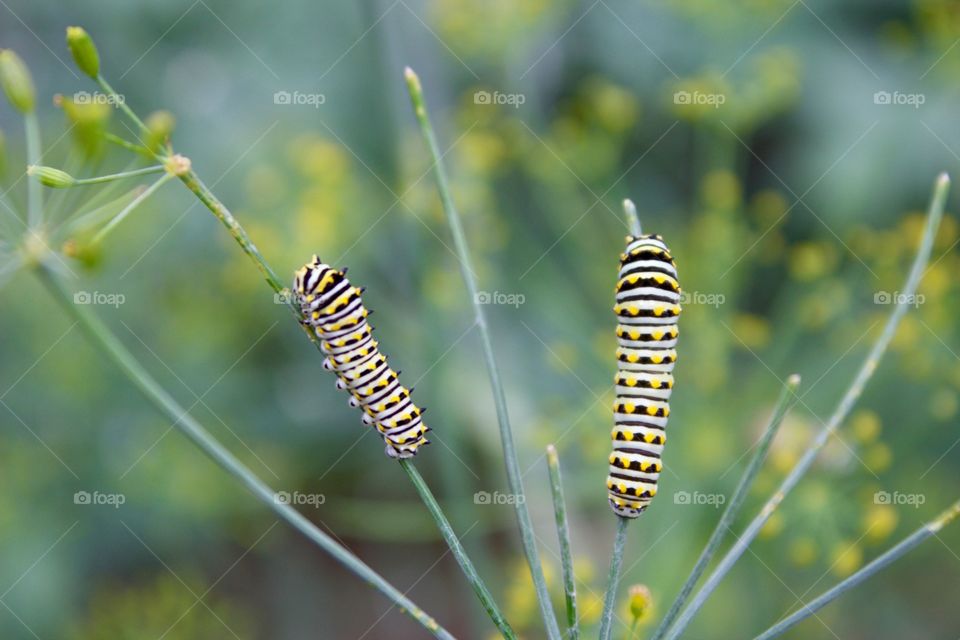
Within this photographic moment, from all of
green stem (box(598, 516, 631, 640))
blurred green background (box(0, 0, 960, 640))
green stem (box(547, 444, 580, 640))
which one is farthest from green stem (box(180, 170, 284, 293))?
blurred green background (box(0, 0, 960, 640))

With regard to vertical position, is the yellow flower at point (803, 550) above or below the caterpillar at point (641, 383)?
below

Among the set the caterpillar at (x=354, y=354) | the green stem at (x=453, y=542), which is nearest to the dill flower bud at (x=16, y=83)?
the caterpillar at (x=354, y=354)

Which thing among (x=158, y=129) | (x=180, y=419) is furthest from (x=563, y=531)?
(x=158, y=129)

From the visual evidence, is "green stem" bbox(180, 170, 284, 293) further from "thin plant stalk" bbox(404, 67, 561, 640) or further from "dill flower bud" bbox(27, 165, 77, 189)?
"thin plant stalk" bbox(404, 67, 561, 640)

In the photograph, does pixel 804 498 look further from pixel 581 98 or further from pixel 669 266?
pixel 581 98

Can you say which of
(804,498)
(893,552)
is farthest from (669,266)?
(804,498)

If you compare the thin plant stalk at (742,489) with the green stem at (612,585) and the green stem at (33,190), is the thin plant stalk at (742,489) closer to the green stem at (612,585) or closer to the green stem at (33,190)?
the green stem at (612,585)
